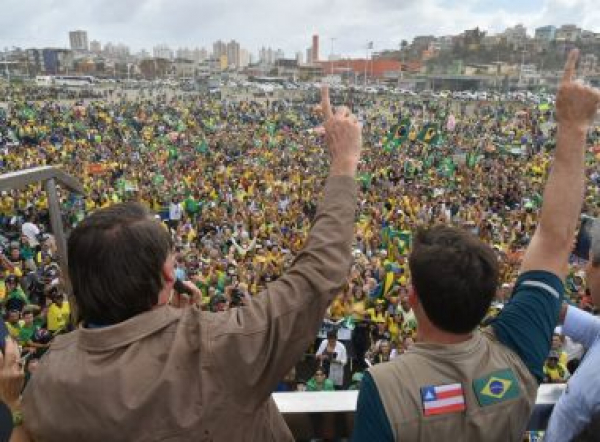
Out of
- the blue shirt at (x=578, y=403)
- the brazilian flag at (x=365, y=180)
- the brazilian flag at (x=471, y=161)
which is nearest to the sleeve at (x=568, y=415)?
the blue shirt at (x=578, y=403)

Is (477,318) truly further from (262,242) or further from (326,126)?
(262,242)

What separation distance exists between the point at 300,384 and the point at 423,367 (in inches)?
179

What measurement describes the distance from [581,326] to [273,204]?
40.1 feet

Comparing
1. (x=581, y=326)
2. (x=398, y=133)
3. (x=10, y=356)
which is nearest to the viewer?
(x=10, y=356)

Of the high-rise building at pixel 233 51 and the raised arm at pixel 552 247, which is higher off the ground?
the high-rise building at pixel 233 51

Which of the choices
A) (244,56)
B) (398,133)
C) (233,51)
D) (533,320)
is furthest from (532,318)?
(244,56)

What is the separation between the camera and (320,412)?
4.63 ft

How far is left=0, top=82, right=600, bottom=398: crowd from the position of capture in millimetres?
6645

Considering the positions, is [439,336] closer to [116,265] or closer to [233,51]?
[116,265]

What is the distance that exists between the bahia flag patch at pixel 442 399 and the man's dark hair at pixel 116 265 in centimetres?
60

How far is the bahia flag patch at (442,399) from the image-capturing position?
1.09 meters

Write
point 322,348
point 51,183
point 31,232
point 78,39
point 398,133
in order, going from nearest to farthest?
1. point 51,183
2. point 322,348
3. point 31,232
4. point 398,133
5. point 78,39

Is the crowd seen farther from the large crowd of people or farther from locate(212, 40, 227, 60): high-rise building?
locate(212, 40, 227, 60): high-rise building

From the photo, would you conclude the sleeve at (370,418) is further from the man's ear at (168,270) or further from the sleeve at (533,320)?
the man's ear at (168,270)
